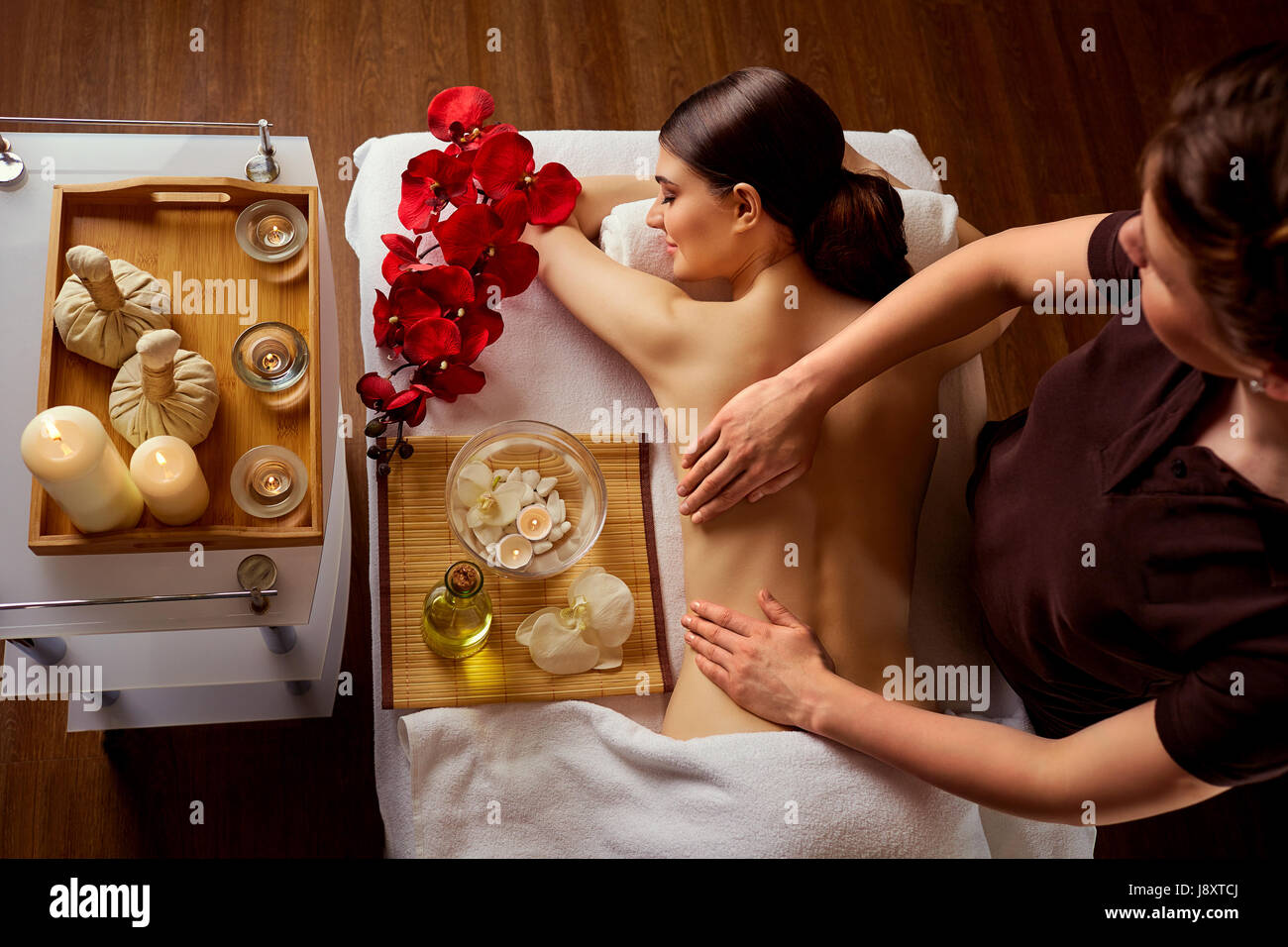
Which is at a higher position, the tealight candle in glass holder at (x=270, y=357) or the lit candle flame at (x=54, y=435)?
the tealight candle in glass holder at (x=270, y=357)

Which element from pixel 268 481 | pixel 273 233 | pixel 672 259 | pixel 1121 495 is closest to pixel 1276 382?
pixel 1121 495

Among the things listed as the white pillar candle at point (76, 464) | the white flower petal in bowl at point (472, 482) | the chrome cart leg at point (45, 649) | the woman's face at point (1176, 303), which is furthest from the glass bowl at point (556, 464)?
the woman's face at point (1176, 303)

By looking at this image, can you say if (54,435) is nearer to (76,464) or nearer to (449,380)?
(76,464)

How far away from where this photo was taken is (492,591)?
1.31 metres

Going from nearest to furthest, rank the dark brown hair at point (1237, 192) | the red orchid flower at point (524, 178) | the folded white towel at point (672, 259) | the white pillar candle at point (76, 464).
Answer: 1. the dark brown hair at point (1237, 192)
2. the white pillar candle at point (76, 464)
3. the red orchid flower at point (524, 178)
4. the folded white towel at point (672, 259)

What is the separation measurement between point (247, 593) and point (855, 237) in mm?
984

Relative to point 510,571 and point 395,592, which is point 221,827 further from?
point 510,571

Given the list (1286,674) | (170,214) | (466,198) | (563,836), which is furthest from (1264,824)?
(170,214)

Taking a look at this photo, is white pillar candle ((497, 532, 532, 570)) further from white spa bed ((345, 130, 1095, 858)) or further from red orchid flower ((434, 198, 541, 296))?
red orchid flower ((434, 198, 541, 296))

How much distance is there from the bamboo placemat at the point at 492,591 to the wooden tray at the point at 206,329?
0.45ft

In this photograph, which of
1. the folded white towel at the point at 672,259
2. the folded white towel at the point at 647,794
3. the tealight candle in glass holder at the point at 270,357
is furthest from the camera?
the folded white towel at the point at 672,259

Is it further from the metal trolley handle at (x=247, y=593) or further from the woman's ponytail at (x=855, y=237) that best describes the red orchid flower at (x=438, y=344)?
the woman's ponytail at (x=855, y=237)

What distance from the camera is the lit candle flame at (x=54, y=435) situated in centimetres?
102

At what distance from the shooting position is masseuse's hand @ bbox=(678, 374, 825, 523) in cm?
121
